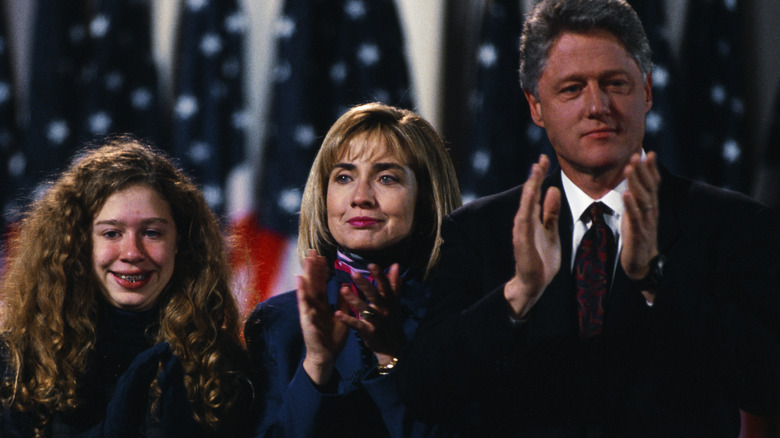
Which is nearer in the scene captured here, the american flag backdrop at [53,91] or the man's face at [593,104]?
the man's face at [593,104]

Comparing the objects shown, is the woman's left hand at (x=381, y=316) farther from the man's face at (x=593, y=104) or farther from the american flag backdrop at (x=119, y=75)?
the american flag backdrop at (x=119, y=75)

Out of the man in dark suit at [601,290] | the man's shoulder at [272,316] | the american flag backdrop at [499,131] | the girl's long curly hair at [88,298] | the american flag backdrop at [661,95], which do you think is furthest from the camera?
the american flag backdrop at [499,131]

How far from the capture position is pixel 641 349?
4.70 ft

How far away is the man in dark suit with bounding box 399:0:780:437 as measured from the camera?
4.41ft

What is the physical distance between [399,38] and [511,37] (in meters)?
0.66

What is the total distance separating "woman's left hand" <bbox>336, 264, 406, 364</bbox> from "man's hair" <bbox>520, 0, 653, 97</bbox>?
0.51 meters

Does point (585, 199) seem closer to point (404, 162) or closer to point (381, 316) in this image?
point (381, 316)

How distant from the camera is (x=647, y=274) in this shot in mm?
1327

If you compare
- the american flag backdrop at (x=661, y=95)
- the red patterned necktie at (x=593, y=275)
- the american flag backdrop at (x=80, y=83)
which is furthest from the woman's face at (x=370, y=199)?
the american flag backdrop at (x=80, y=83)

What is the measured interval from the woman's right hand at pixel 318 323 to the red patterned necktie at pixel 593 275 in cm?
52

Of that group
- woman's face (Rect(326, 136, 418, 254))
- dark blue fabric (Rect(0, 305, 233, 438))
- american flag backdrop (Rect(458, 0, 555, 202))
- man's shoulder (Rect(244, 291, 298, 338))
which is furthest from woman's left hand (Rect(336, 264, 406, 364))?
american flag backdrop (Rect(458, 0, 555, 202))

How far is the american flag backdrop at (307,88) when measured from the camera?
4426mm

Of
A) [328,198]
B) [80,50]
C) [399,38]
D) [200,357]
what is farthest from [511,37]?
[200,357]

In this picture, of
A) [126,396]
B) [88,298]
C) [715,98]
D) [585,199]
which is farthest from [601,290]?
[715,98]
